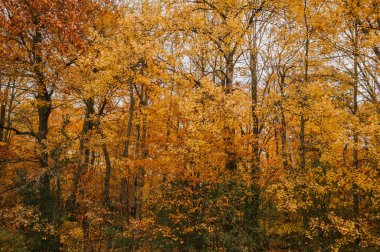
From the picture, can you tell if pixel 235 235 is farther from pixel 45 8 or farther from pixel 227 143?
pixel 45 8

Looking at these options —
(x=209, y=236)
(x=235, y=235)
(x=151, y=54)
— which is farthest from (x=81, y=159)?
(x=235, y=235)

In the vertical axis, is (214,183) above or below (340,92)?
below

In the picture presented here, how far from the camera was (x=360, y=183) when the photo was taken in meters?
9.98

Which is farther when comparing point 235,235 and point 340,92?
point 340,92

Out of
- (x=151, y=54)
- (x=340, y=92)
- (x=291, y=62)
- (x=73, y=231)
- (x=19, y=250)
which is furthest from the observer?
(x=291, y=62)

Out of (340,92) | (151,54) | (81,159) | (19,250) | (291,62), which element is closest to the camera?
(19,250)

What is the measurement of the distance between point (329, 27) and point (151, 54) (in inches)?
260

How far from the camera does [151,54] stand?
1060 centimetres

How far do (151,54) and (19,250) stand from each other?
7.66 meters

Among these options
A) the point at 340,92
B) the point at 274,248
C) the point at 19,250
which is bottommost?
the point at 274,248

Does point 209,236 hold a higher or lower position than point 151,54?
lower

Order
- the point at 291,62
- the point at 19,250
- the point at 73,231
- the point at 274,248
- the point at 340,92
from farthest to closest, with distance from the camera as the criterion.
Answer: the point at 291,62 < the point at 274,248 < the point at 340,92 < the point at 73,231 < the point at 19,250

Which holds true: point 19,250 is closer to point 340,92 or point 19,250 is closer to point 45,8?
point 45,8

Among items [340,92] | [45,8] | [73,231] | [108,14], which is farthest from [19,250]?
[340,92]
